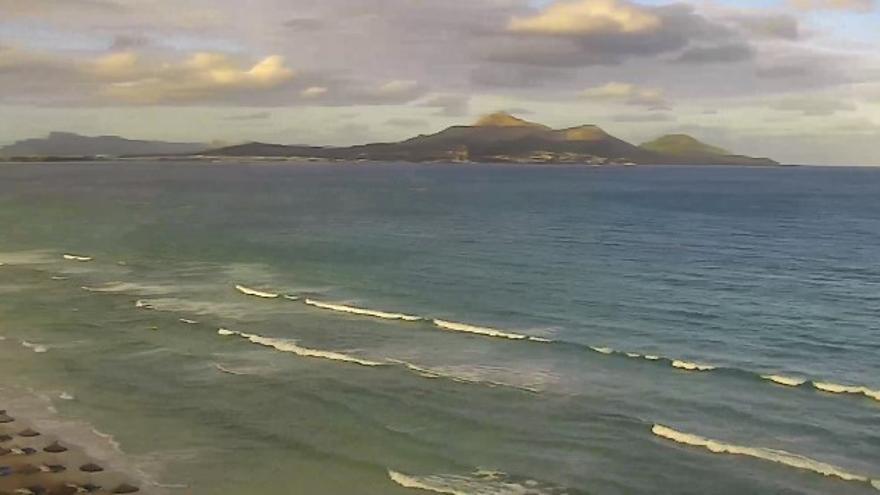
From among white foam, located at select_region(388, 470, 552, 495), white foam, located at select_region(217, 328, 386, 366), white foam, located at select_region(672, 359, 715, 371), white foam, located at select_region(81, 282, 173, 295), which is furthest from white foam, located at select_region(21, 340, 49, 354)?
white foam, located at select_region(672, 359, 715, 371)

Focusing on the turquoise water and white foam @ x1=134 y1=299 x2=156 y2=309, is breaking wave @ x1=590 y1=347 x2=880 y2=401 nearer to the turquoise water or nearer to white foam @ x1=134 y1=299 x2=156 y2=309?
the turquoise water

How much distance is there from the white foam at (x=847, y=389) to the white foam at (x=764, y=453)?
5692 mm

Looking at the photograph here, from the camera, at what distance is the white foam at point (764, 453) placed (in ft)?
64.7

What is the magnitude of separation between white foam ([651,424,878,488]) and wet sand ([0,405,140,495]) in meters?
12.6

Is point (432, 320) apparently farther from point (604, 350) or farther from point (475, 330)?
point (604, 350)

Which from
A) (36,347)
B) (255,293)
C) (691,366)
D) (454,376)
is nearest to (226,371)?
(454,376)

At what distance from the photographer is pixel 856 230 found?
245 ft

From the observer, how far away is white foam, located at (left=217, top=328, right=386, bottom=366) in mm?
29047

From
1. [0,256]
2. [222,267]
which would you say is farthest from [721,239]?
[0,256]

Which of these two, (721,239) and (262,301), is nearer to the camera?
(262,301)

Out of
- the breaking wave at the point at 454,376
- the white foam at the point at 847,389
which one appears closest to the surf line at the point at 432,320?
the breaking wave at the point at 454,376

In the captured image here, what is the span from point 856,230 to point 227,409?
213 feet

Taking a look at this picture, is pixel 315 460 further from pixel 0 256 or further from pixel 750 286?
pixel 0 256

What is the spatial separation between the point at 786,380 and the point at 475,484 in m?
12.1
